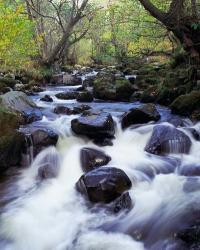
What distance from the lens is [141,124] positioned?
30.1 feet

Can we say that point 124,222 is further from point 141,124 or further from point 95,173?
point 141,124

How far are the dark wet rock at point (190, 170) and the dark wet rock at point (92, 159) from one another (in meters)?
1.46

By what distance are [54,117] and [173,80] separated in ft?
13.9

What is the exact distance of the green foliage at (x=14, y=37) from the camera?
1312 cm

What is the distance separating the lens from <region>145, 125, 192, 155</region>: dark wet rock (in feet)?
25.5

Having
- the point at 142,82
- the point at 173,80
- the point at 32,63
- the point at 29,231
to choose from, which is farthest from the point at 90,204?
the point at 32,63

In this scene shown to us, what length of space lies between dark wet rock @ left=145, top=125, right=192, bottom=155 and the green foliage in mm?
7422

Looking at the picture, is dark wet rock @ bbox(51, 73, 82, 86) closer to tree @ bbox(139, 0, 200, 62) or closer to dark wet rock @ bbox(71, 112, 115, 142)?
tree @ bbox(139, 0, 200, 62)

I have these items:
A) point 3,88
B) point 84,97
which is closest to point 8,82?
point 3,88

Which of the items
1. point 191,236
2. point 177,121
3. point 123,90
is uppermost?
point 123,90

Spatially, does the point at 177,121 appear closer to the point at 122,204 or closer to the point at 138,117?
the point at 138,117

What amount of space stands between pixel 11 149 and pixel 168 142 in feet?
10.8

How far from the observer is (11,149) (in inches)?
285

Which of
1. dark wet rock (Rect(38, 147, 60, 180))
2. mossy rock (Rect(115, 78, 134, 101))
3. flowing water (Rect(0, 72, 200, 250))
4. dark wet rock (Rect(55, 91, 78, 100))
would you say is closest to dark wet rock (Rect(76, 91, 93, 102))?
dark wet rock (Rect(55, 91, 78, 100))
